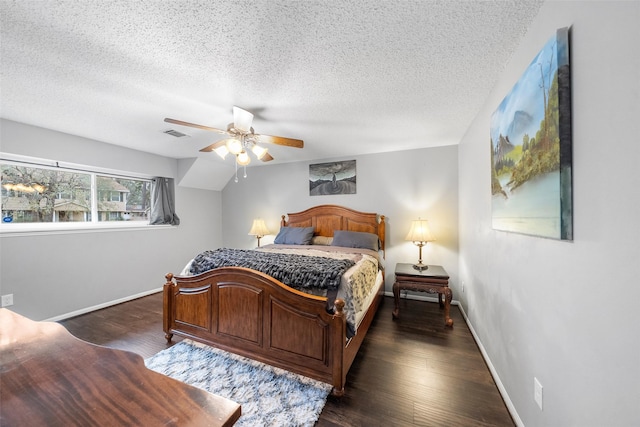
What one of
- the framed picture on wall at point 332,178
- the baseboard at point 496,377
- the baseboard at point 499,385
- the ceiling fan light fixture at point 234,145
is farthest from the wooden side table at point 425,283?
the ceiling fan light fixture at point 234,145

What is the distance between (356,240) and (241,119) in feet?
7.16

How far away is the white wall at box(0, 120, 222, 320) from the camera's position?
2.50 metres

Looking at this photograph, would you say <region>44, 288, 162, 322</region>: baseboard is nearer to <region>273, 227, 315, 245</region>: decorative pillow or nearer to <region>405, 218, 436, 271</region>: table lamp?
<region>273, 227, 315, 245</region>: decorative pillow

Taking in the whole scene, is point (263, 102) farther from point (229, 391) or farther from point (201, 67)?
point (229, 391)

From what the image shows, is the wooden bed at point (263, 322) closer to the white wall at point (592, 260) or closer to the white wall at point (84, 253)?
the white wall at point (592, 260)

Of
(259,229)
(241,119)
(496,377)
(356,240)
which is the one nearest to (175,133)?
(241,119)

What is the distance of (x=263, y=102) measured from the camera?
2.07 metres

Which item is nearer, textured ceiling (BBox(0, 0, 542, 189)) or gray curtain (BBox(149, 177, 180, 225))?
textured ceiling (BBox(0, 0, 542, 189))

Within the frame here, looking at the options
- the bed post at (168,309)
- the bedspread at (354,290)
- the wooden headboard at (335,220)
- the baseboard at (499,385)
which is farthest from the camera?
the wooden headboard at (335,220)

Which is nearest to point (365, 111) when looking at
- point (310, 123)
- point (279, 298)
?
point (310, 123)

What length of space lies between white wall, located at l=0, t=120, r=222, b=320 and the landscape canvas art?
450 cm

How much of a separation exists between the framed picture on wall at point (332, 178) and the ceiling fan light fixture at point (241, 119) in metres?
1.96

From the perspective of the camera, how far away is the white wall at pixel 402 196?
3.29m

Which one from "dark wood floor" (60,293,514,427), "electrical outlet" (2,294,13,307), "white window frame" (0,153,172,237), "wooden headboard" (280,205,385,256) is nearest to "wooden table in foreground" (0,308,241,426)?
"dark wood floor" (60,293,514,427)
